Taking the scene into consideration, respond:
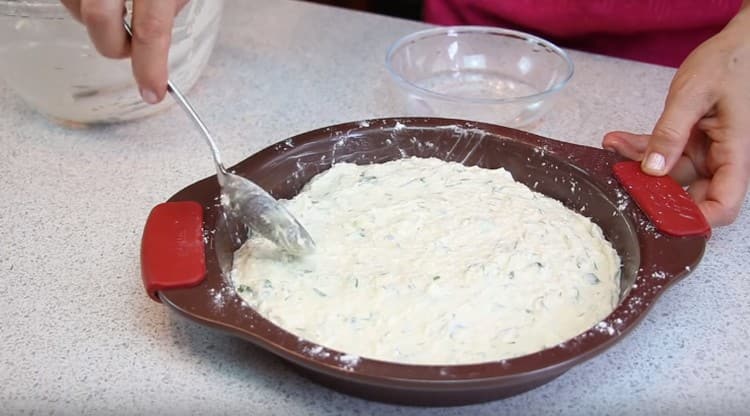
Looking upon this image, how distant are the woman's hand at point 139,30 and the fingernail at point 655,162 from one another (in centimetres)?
61

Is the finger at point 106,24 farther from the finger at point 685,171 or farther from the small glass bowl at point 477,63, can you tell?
the finger at point 685,171

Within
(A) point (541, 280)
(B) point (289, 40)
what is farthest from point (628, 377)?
(B) point (289, 40)

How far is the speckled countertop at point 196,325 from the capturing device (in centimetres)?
82

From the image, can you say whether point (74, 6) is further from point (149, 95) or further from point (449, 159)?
point (449, 159)

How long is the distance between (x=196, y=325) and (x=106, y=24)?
0.35 meters

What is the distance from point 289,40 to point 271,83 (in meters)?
0.18

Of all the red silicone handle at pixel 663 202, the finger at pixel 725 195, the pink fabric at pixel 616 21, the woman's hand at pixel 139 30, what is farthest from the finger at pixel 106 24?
the pink fabric at pixel 616 21

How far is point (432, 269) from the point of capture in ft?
2.96

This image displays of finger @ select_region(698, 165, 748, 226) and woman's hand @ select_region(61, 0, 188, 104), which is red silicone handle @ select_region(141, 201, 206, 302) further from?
finger @ select_region(698, 165, 748, 226)

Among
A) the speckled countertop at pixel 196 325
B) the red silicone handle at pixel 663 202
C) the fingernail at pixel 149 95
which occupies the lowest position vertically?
the speckled countertop at pixel 196 325

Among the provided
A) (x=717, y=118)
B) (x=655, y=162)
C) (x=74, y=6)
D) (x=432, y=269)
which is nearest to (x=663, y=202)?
(x=655, y=162)

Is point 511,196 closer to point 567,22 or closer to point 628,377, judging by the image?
point 628,377

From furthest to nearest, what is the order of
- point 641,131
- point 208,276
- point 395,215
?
1. point 641,131
2. point 395,215
3. point 208,276

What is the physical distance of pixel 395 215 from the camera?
100 centimetres
